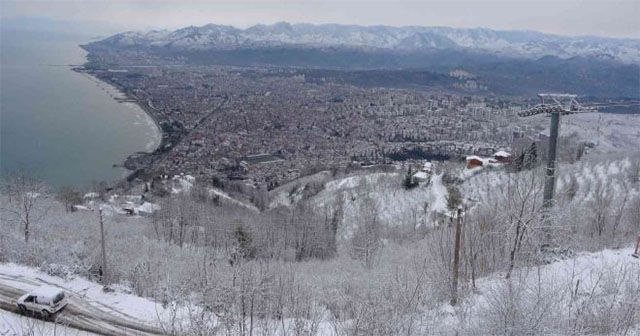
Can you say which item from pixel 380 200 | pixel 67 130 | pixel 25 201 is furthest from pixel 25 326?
pixel 67 130

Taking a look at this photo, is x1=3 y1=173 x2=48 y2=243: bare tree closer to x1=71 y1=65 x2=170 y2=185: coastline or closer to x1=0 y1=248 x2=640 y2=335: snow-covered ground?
x1=0 y1=248 x2=640 y2=335: snow-covered ground

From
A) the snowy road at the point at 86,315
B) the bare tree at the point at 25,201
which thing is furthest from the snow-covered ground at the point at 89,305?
the bare tree at the point at 25,201

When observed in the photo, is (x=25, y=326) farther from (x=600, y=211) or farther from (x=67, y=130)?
(x=67, y=130)

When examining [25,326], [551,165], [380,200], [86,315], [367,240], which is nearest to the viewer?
[25,326]

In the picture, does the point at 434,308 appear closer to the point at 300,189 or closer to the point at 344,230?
the point at 344,230

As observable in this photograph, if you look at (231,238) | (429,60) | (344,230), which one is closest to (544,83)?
(429,60)

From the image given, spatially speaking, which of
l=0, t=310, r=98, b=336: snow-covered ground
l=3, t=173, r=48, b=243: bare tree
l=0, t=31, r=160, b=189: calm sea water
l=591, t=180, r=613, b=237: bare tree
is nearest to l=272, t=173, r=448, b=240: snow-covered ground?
l=591, t=180, r=613, b=237: bare tree
